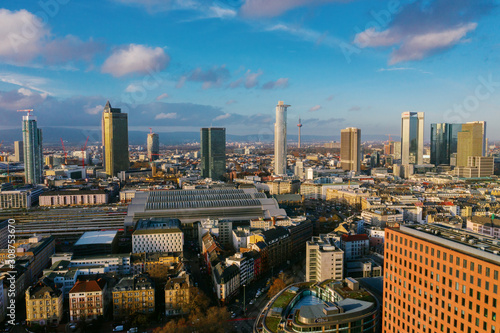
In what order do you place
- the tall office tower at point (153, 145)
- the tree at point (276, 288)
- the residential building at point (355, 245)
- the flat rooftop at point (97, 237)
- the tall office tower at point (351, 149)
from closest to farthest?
1. the tree at point (276, 288)
2. the residential building at point (355, 245)
3. the flat rooftop at point (97, 237)
4. the tall office tower at point (351, 149)
5. the tall office tower at point (153, 145)

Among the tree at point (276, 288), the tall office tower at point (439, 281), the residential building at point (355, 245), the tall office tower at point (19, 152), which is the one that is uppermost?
the tall office tower at point (19, 152)

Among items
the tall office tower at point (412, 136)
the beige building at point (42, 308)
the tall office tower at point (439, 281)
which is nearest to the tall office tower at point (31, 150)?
the beige building at point (42, 308)

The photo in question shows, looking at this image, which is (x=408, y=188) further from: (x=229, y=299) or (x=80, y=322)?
(x=80, y=322)

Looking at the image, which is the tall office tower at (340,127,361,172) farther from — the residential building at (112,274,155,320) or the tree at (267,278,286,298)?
the residential building at (112,274,155,320)

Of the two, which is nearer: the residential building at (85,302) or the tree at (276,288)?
the residential building at (85,302)

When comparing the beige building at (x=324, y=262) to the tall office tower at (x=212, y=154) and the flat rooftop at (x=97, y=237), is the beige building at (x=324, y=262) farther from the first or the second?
the tall office tower at (x=212, y=154)

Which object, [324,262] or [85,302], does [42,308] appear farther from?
[324,262]

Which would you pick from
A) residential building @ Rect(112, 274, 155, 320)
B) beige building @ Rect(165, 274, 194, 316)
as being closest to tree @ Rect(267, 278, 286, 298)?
beige building @ Rect(165, 274, 194, 316)
